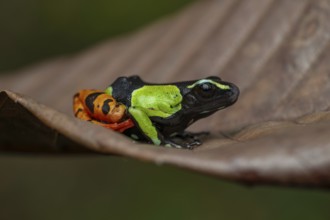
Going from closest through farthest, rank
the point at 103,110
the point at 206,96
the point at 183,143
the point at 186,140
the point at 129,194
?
the point at 183,143 < the point at 186,140 < the point at 103,110 < the point at 206,96 < the point at 129,194

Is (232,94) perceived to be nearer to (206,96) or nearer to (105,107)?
(206,96)

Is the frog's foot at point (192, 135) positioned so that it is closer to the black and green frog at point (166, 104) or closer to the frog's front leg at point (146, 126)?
the black and green frog at point (166, 104)

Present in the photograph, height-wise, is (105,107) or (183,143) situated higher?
(105,107)

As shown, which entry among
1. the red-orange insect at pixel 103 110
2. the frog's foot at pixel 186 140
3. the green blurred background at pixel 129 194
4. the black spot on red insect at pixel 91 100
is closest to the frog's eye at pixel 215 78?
the frog's foot at pixel 186 140

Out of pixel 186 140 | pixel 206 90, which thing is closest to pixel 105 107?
pixel 186 140

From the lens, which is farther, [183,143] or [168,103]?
[168,103]

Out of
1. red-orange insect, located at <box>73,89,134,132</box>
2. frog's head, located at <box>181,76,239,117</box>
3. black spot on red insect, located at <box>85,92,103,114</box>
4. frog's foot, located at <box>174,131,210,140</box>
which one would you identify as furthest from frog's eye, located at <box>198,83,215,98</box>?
black spot on red insect, located at <box>85,92,103,114</box>
